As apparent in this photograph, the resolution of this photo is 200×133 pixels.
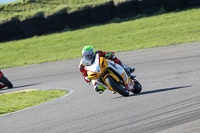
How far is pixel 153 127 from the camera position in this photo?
16.7 ft

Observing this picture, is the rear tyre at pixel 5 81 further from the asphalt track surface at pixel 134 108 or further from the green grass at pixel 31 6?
the green grass at pixel 31 6

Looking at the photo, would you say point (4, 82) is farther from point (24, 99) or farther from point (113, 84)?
point (113, 84)

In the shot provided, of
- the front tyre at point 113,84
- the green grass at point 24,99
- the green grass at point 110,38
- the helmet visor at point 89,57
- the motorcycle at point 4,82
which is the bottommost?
the green grass at point 110,38

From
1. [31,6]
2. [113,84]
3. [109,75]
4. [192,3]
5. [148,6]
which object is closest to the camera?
[113,84]

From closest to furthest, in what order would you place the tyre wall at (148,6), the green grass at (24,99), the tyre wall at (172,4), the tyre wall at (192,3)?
the green grass at (24,99) → the tyre wall at (148,6) → the tyre wall at (172,4) → the tyre wall at (192,3)

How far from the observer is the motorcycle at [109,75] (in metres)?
7.81

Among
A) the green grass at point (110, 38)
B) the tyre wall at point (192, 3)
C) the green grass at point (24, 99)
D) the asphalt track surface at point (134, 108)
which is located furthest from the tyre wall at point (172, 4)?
the green grass at point (24, 99)

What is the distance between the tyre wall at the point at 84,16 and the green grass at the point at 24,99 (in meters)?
13.0

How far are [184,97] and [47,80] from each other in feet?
26.8

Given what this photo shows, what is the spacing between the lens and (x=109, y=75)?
7.84m

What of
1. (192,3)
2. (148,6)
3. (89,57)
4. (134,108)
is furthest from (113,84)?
(192,3)

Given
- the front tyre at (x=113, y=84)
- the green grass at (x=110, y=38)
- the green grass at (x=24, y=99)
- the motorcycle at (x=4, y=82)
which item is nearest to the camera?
the front tyre at (x=113, y=84)

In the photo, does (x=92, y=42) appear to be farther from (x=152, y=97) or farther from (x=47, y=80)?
(x=152, y=97)

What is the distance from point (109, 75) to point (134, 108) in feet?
4.74
